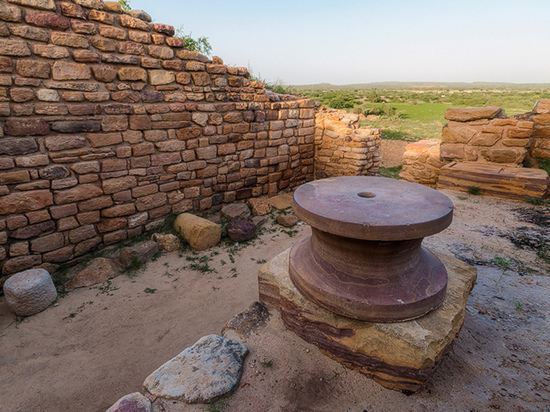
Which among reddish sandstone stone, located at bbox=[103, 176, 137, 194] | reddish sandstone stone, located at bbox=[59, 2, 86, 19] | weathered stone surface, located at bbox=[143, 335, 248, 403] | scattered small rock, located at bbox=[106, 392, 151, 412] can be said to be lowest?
weathered stone surface, located at bbox=[143, 335, 248, 403]

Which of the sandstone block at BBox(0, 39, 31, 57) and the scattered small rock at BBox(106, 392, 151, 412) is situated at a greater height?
the sandstone block at BBox(0, 39, 31, 57)

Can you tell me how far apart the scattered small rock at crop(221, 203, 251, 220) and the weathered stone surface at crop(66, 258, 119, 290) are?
6.87ft

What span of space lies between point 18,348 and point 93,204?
1.95 metres

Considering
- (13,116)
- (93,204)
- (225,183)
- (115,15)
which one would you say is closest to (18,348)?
(93,204)

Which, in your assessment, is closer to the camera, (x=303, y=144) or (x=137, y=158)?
(x=137, y=158)

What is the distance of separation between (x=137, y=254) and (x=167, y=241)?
524mm

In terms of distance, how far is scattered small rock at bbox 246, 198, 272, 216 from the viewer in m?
6.13

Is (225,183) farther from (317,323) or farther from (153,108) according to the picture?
(317,323)

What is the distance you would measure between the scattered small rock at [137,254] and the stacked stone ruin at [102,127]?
391 mm

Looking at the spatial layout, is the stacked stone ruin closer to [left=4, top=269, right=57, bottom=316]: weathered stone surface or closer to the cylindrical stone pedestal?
[left=4, top=269, right=57, bottom=316]: weathered stone surface

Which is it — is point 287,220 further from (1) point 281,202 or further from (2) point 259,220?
(1) point 281,202

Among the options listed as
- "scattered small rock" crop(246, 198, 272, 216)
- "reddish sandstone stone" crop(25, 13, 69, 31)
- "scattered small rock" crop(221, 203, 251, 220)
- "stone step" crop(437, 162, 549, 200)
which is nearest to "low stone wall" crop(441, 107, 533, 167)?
"stone step" crop(437, 162, 549, 200)

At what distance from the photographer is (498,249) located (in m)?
3.69

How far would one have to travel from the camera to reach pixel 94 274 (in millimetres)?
4156
